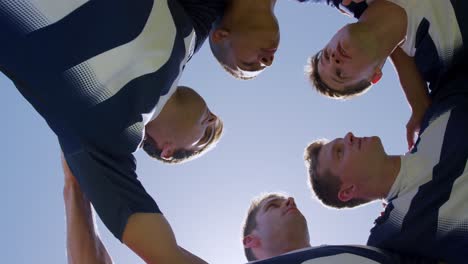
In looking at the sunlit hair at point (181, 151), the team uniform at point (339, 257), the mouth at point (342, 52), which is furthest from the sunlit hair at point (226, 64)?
the team uniform at point (339, 257)

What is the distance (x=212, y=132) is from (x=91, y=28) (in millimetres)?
987

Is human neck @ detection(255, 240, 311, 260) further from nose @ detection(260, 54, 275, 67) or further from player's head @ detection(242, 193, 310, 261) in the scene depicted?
nose @ detection(260, 54, 275, 67)

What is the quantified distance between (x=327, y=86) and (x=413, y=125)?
0.52 m

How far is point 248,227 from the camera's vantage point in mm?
2666

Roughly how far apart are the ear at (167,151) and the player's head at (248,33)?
49cm

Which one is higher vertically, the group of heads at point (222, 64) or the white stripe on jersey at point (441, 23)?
the white stripe on jersey at point (441, 23)

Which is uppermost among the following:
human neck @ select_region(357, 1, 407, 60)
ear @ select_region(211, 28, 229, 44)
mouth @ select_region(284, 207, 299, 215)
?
human neck @ select_region(357, 1, 407, 60)

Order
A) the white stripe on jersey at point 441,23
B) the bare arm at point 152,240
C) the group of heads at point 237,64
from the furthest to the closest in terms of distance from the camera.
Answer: the group of heads at point 237,64
the white stripe on jersey at point 441,23
the bare arm at point 152,240

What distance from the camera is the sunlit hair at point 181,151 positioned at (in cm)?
230

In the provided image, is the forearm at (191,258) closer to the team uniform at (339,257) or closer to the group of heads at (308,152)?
the team uniform at (339,257)

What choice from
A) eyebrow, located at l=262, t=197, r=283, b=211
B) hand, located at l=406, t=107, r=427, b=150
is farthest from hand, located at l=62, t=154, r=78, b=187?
hand, located at l=406, t=107, r=427, b=150

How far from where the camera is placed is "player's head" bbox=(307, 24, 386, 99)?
2432 millimetres

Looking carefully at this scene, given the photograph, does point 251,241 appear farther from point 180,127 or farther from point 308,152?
point 180,127

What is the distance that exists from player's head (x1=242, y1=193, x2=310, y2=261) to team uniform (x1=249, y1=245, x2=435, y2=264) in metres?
0.48
